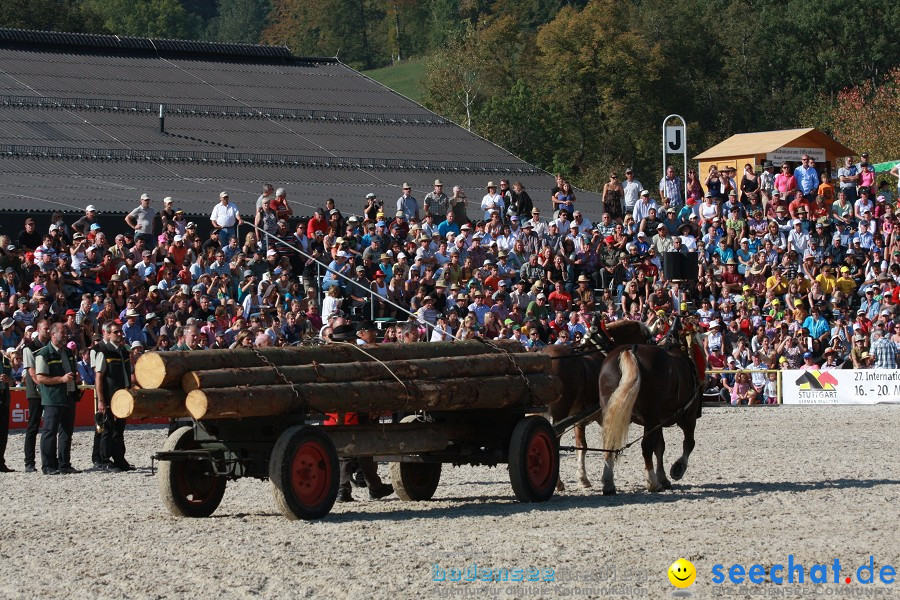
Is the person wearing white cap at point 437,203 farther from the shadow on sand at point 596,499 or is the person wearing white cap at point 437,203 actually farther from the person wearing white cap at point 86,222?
the shadow on sand at point 596,499

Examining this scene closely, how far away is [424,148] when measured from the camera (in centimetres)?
3894

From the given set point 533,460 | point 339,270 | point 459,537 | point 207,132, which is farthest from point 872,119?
point 459,537

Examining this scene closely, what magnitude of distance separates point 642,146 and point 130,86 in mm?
45786

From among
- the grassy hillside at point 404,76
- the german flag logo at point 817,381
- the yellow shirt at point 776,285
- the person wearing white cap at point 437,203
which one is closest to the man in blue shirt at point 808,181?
the yellow shirt at point 776,285

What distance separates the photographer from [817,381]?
27.1m

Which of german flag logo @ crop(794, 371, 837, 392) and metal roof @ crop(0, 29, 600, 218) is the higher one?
metal roof @ crop(0, 29, 600, 218)

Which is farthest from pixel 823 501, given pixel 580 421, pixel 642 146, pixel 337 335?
pixel 642 146

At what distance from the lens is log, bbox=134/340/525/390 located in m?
11.0

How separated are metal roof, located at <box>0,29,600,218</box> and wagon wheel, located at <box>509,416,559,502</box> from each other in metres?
15.6

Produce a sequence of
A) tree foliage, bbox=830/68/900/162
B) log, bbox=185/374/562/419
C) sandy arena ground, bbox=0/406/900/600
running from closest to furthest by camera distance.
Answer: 1. sandy arena ground, bbox=0/406/900/600
2. log, bbox=185/374/562/419
3. tree foliage, bbox=830/68/900/162

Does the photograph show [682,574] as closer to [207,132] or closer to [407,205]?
[407,205]

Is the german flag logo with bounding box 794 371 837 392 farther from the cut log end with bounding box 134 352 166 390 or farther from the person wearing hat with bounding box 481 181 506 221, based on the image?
the cut log end with bounding box 134 352 166 390

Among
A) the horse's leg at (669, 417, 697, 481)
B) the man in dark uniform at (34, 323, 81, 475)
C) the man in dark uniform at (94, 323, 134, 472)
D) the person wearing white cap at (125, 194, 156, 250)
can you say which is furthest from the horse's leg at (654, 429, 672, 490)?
the person wearing white cap at (125, 194, 156, 250)

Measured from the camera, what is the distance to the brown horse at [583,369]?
46.8 ft
